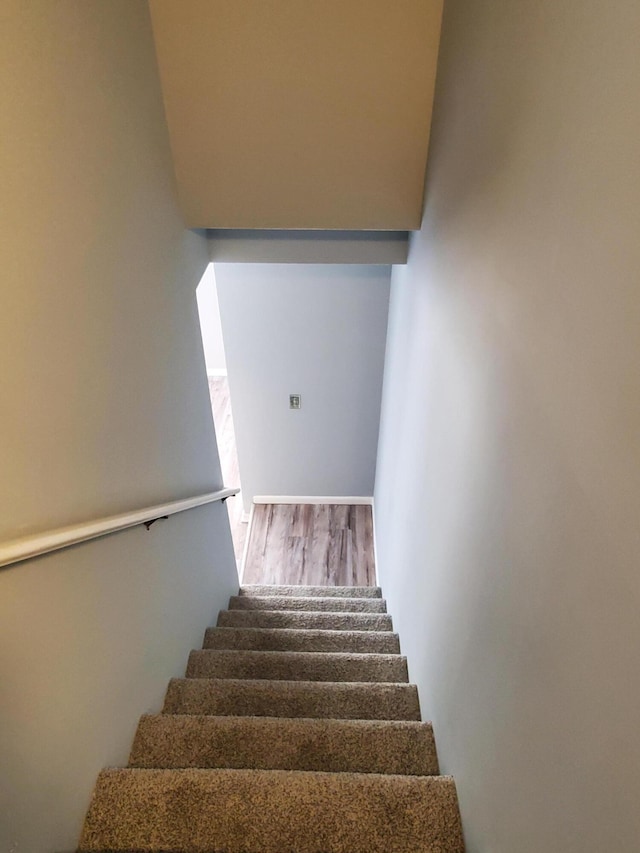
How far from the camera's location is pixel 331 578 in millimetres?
4926

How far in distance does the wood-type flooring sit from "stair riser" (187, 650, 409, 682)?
7.25ft

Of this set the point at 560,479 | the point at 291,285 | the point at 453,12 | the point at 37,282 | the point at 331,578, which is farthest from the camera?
the point at 331,578

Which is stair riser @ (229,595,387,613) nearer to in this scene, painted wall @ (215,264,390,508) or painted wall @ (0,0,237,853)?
painted wall @ (0,0,237,853)

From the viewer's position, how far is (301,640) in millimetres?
2979

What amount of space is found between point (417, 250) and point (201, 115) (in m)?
1.16

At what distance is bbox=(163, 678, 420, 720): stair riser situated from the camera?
2240mm

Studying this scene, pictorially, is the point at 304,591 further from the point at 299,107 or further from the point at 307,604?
the point at 299,107

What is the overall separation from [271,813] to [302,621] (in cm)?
172

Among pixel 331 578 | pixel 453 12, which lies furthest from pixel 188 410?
pixel 331 578

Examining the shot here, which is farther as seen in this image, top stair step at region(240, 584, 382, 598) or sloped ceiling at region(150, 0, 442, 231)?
top stair step at region(240, 584, 382, 598)

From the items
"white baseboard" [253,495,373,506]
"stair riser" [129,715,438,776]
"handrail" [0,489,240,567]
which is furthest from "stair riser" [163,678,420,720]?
"white baseboard" [253,495,373,506]

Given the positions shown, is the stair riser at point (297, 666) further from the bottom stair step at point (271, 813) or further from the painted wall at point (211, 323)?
the painted wall at point (211, 323)

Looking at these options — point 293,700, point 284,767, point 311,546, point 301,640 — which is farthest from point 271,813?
point 311,546

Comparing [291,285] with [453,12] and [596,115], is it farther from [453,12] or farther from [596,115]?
[596,115]
